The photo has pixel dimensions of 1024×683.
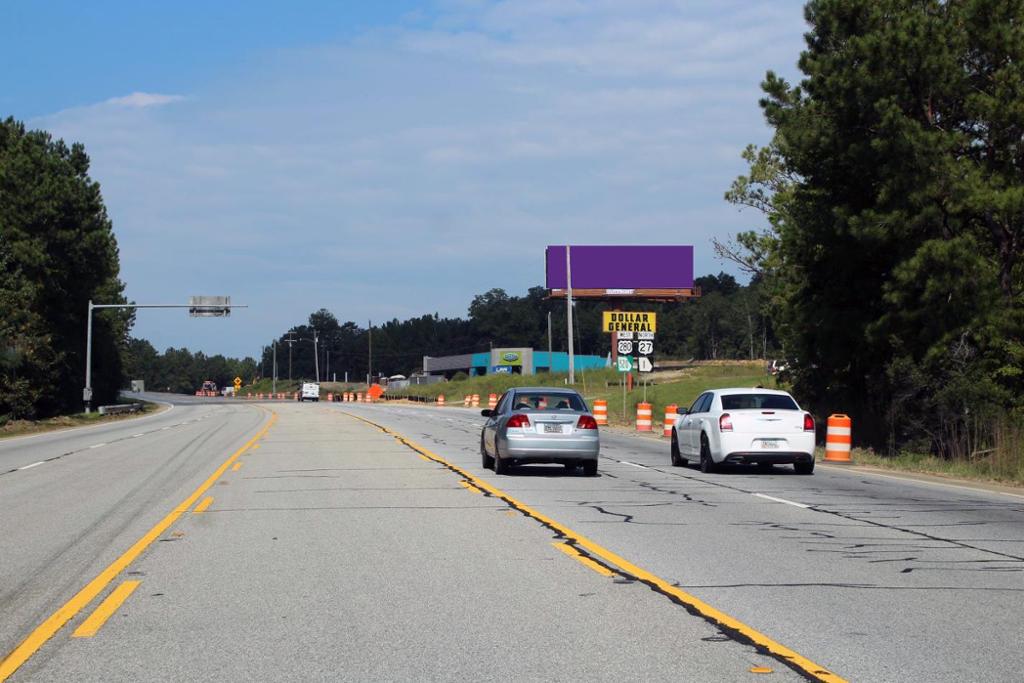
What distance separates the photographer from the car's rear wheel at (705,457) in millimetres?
22109

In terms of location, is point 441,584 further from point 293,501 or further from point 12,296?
point 12,296

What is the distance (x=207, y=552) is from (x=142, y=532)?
1.90 metres

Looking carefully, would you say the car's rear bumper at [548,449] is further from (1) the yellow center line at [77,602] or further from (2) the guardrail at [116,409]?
(2) the guardrail at [116,409]

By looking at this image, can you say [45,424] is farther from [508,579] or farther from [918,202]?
[508,579]

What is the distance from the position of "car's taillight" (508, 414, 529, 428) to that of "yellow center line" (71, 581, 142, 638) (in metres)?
11.1

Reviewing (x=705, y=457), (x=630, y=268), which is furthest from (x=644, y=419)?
(x=630, y=268)

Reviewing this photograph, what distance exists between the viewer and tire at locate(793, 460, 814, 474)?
22009 millimetres

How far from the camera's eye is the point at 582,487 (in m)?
18.8

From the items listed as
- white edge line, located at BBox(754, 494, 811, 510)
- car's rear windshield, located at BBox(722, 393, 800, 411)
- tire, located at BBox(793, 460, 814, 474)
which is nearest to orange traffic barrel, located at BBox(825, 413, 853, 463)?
tire, located at BBox(793, 460, 814, 474)

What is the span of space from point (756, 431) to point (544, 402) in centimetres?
387

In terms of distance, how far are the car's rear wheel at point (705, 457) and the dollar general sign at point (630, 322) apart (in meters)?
38.0

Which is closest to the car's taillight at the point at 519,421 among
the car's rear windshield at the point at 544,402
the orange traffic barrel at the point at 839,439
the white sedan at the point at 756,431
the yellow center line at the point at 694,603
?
the car's rear windshield at the point at 544,402

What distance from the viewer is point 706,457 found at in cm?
2227

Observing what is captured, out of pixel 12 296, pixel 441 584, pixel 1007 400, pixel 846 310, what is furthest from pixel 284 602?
pixel 12 296
